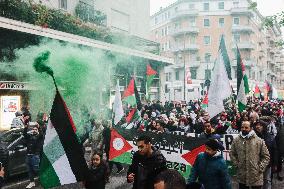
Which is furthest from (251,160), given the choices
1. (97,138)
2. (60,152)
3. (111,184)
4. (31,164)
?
(97,138)

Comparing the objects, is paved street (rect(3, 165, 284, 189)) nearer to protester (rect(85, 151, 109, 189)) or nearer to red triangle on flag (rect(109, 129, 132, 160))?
red triangle on flag (rect(109, 129, 132, 160))

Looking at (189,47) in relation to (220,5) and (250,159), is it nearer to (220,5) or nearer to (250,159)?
(220,5)

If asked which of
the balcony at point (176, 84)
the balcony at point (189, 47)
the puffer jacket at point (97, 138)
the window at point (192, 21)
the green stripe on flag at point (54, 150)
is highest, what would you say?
the window at point (192, 21)

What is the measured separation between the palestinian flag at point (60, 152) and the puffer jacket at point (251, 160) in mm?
2894

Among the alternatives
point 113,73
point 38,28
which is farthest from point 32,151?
point 113,73

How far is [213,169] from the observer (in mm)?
5234

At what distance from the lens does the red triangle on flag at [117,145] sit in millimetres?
9102

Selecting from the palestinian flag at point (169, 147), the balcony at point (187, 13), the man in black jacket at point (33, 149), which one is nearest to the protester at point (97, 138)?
the palestinian flag at point (169, 147)

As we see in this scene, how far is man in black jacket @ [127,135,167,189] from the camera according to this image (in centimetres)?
482

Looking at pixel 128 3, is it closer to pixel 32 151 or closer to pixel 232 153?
pixel 32 151

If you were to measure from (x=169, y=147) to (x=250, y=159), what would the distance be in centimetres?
256

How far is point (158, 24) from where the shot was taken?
74.3m

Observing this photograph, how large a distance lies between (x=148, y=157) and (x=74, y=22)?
15.5 m

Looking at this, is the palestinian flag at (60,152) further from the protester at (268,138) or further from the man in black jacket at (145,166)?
the protester at (268,138)
